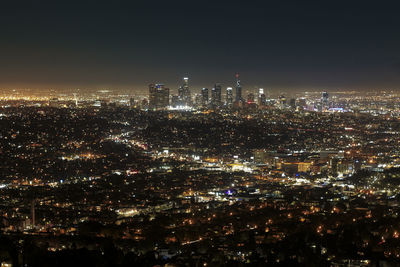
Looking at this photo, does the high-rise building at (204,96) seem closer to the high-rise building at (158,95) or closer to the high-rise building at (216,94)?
the high-rise building at (216,94)

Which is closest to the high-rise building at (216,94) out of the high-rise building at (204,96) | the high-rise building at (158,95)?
the high-rise building at (204,96)

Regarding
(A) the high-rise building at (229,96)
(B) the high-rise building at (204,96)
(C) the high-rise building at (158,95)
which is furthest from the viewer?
(B) the high-rise building at (204,96)

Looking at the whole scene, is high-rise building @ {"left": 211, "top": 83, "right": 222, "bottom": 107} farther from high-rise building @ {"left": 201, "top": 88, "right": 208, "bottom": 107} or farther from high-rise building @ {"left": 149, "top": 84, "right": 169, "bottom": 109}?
high-rise building @ {"left": 149, "top": 84, "right": 169, "bottom": 109}

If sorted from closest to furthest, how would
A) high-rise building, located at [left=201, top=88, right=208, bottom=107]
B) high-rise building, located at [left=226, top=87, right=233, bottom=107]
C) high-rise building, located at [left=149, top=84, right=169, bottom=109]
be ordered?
high-rise building, located at [left=149, top=84, right=169, bottom=109], high-rise building, located at [left=226, top=87, right=233, bottom=107], high-rise building, located at [left=201, top=88, right=208, bottom=107]

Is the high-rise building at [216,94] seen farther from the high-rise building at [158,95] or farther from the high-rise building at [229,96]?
the high-rise building at [158,95]

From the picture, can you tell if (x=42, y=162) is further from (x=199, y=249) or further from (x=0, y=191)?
(x=199, y=249)

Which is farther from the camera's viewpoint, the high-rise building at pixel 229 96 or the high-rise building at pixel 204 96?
the high-rise building at pixel 204 96

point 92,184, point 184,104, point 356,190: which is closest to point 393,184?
point 356,190

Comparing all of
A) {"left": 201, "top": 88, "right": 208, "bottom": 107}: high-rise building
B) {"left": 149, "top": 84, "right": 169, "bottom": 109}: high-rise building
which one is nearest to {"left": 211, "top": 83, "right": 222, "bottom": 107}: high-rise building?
{"left": 201, "top": 88, "right": 208, "bottom": 107}: high-rise building

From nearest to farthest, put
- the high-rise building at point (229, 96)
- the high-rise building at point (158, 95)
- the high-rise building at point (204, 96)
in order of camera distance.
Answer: the high-rise building at point (158, 95) → the high-rise building at point (229, 96) → the high-rise building at point (204, 96)
